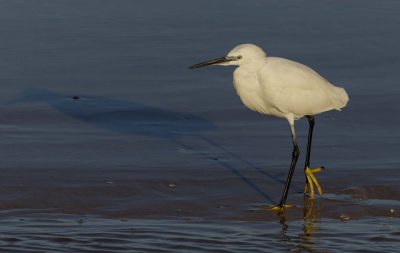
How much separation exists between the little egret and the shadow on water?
122cm

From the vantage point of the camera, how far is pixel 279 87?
8.48m

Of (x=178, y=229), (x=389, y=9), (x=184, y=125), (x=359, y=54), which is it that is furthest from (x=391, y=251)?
(x=389, y=9)

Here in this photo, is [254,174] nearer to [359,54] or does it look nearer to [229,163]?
[229,163]

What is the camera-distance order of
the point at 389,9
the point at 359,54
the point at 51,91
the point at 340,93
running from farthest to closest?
the point at 389,9, the point at 359,54, the point at 51,91, the point at 340,93

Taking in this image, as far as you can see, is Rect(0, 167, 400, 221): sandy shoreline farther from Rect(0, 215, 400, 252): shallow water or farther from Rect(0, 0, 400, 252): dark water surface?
Rect(0, 215, 400, 252): shallow water

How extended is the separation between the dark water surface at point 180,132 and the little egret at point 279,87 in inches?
21.8

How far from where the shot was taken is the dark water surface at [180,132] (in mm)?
7902

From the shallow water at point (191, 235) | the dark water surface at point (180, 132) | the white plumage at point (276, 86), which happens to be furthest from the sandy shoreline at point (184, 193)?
the white plumage at point (276, 86)

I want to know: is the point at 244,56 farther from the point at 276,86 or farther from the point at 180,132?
the point at 180,132

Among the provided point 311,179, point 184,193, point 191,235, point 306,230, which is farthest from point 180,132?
point 191,235

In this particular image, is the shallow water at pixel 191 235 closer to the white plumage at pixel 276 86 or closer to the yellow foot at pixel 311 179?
the yellow foot at pixel 311 179

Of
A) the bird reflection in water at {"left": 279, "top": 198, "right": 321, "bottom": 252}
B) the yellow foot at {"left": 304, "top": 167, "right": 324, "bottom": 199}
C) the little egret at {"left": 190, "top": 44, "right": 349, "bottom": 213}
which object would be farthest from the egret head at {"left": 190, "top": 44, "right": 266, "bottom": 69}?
the bird reflection in water at {"left": 279, "top": 198, "right": 321, "bottom": 252}

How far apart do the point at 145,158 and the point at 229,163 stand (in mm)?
730

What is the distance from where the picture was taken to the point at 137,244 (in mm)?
7469
